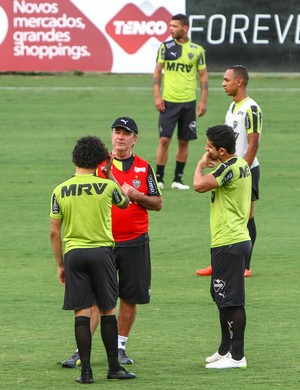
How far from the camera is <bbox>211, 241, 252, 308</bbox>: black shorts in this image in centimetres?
890

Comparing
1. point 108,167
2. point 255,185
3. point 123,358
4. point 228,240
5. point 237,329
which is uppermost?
point 108,167

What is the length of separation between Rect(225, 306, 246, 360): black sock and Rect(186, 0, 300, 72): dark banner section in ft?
65.6

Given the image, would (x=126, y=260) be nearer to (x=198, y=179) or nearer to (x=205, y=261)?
(x=198, y=179)

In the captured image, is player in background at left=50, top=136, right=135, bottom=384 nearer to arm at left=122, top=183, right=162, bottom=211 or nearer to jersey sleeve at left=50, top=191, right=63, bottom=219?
jersey sleeve at left=50, top=191, right=63, bottom=219

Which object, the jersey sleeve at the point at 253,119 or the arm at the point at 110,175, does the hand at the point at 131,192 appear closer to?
the arm at the point at 110,175

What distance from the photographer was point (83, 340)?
840cm

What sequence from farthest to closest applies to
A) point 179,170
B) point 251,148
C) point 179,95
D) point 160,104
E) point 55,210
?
1. point 179,95
2. point 179,170
3. point 160,104
4. point 251,148
5. point 55,210

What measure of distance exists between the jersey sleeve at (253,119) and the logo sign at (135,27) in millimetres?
16373

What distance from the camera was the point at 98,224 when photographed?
848cm

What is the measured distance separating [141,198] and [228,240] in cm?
75

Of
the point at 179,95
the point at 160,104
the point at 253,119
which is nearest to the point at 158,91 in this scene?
the point at 160,104

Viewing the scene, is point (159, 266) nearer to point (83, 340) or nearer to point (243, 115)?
point (243, 115)

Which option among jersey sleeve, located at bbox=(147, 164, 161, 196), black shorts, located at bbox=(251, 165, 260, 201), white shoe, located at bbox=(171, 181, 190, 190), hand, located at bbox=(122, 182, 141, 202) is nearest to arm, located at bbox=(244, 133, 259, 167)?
black shorts, located at bbox=(251, 165, 260, 201)

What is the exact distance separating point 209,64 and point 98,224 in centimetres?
2077
